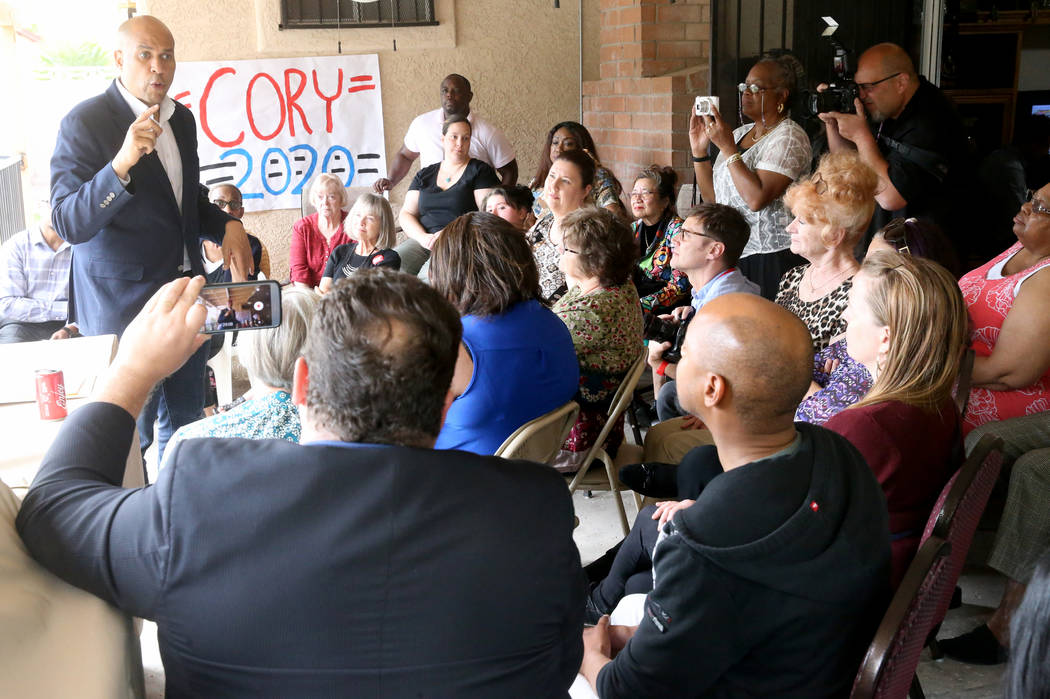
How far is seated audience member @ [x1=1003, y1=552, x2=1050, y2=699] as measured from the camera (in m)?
0.81

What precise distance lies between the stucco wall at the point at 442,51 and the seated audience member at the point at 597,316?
11.6 ft

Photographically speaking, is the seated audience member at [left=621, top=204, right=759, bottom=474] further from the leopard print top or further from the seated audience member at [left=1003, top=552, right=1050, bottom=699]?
the seated audience member at [left=1003, top=552, right=1050, bottom=699]

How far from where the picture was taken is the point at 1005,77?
21.5ft

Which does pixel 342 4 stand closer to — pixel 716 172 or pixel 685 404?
pixel 716 172

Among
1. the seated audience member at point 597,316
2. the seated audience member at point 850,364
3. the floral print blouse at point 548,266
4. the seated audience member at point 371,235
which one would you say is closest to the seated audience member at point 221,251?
the seated audience member at point 371,235

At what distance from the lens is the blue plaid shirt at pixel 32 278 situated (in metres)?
4.01

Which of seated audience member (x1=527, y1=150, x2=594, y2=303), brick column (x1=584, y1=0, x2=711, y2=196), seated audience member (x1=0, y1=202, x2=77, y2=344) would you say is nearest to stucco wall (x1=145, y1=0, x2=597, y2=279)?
brick column (x1=584, y1=0, x2=711, y2=196)

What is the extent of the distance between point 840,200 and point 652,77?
2737 millimetres

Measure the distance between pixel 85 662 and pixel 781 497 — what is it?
2.98 ft

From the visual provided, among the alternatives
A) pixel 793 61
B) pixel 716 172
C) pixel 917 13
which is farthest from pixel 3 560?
pixel 917 13

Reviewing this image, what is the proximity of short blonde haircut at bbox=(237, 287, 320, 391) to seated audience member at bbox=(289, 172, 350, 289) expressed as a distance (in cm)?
273

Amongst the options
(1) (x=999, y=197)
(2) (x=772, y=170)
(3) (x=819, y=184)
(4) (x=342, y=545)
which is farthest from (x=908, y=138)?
(4) (x=342, y=545)

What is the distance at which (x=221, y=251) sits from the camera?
426 centimetres

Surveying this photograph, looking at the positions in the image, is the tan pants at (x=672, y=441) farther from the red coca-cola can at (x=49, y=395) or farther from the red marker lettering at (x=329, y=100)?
the red marker lettering at (x=329, y=100)
